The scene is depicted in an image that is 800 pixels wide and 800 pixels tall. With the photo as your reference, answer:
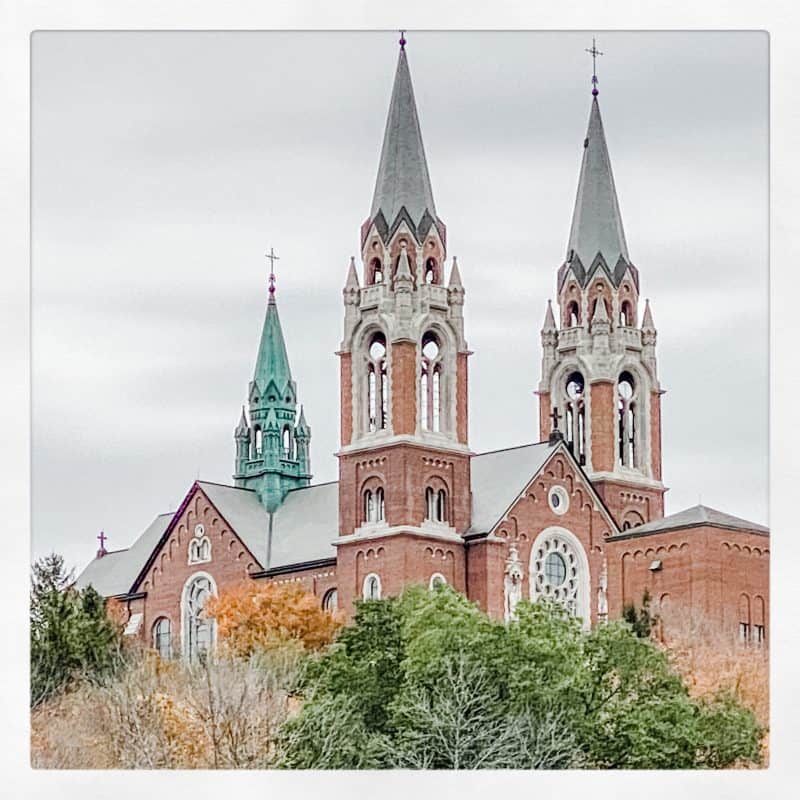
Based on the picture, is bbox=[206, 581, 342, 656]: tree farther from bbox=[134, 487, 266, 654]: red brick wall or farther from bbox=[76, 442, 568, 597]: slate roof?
bbox=[76, 442, 568, 597]: slate roof

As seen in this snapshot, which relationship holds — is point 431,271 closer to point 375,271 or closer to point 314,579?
point 375,271

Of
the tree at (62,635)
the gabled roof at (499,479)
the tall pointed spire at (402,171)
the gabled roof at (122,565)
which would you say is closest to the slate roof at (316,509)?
the gabled roof at (499,479)

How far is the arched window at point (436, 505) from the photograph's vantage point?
26.0 m

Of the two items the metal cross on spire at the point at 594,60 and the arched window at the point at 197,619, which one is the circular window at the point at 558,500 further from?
the metal cross on spire at the point at 594,60

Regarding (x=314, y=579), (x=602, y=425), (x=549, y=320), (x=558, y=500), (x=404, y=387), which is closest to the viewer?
(x=549, y=320)

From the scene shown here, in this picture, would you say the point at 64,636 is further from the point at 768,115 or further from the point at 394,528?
the point at 768,115

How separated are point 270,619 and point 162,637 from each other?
Result: 47.6 inches

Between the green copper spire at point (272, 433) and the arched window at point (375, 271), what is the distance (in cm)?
111

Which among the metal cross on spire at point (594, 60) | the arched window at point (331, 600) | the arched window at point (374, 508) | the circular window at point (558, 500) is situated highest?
the metal cross on spire at point (594, 60)

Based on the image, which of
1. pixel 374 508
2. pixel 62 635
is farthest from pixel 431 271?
pixel 62 635

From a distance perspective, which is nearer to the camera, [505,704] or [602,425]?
[505,704]

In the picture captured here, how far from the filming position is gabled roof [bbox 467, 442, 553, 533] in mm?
26375

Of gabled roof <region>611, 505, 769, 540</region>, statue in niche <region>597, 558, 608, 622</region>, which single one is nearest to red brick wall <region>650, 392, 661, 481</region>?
gabled roof <region>611, 505, 769, 540</region>

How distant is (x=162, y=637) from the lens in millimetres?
24344
